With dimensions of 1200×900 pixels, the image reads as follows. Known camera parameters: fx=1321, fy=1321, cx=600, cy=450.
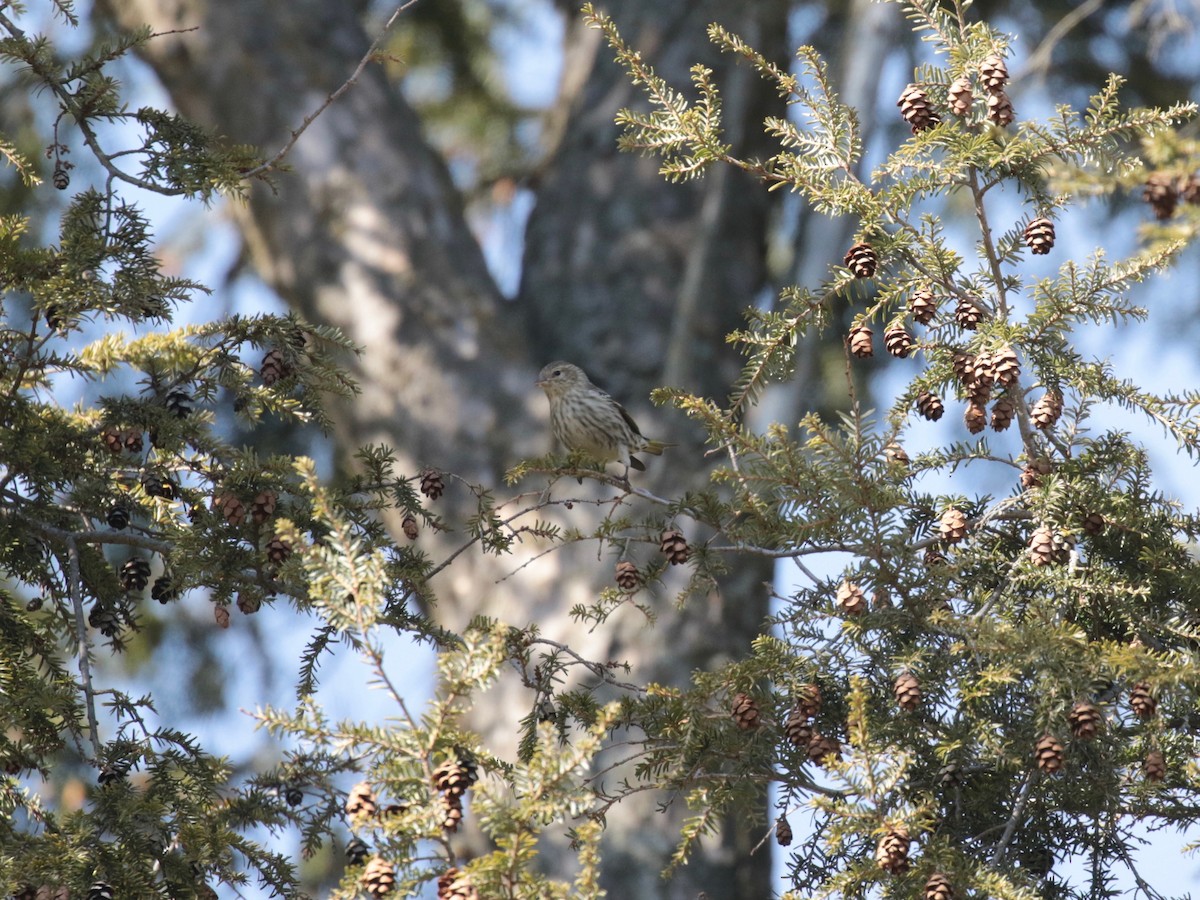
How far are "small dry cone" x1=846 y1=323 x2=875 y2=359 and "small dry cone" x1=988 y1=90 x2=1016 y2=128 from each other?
444 mm

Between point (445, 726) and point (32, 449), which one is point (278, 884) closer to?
point (445, 726)

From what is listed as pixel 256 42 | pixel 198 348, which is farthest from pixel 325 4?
pixel 198 348

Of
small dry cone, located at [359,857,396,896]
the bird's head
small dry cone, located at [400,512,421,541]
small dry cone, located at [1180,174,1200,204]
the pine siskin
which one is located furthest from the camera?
the bird's head

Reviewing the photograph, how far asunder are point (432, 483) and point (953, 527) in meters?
1.10

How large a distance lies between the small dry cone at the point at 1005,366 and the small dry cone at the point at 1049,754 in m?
0.60

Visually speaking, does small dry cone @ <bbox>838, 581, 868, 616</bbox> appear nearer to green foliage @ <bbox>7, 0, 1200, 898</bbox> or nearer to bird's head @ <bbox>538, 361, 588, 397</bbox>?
green foliage @ <bbox>7, 0, 1200, 898</bbox>

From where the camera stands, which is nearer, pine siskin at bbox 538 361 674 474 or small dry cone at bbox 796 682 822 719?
small dry cone at bbox 796 682 822 719

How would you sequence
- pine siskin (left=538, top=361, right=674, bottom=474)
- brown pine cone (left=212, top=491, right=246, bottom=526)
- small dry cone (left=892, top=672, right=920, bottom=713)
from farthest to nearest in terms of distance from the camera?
pine siskin (left=538, top=361, right=674, bottom=474)
brown pine cone (left=212, top=491, right=246, bottom=526)
small dry cone (left=892, top=672, right=920, bottom=713)

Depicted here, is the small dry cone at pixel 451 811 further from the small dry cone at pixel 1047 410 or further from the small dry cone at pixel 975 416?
the small dry cone at pixel 1047 410

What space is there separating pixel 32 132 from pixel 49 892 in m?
6.86

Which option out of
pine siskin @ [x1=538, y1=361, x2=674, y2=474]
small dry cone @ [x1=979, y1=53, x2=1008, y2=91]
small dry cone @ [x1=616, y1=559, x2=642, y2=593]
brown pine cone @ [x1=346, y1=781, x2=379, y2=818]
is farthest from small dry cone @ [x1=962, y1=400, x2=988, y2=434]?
pine siskin @ [x1=538, y1=361, x2=674, y2=474]

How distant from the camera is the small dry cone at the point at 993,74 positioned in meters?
2.38

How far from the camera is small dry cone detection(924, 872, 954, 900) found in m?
1.99

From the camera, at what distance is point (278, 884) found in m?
2.47
